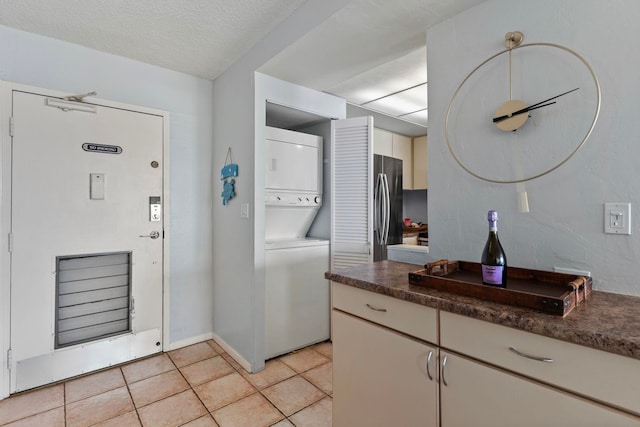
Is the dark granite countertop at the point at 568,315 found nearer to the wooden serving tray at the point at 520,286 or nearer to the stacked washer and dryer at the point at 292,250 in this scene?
the wooden serving tray at the point at 520,286

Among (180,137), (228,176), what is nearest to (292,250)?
(228,176)

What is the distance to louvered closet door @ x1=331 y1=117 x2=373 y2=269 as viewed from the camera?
269 centimetres

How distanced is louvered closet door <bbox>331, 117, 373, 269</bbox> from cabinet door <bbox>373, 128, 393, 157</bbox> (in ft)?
4.78

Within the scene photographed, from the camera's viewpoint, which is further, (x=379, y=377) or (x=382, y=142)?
(x=382, y=142)

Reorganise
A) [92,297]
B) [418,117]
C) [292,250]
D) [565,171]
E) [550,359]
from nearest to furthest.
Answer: [550,359], [565,171], [92,297], [292,250], [418,117]

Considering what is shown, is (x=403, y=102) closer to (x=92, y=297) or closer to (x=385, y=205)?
(x=385, y=205)

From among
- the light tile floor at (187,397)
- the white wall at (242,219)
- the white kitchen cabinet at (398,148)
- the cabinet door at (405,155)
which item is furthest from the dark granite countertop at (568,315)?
the cabinet door at (405,155)

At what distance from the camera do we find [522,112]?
1405mm

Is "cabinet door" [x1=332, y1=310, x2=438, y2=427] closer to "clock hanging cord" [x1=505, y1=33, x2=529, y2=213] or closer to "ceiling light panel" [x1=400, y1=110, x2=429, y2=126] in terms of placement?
"clock hanging cord" [x1=505, y1=33, x2=529, y2=213]

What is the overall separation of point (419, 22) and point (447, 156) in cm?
74

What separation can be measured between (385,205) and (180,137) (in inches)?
78.6

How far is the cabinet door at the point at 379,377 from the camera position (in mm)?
1197

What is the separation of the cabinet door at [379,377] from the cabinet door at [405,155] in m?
3.44

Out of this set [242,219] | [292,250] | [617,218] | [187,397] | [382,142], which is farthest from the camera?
[382,142]
